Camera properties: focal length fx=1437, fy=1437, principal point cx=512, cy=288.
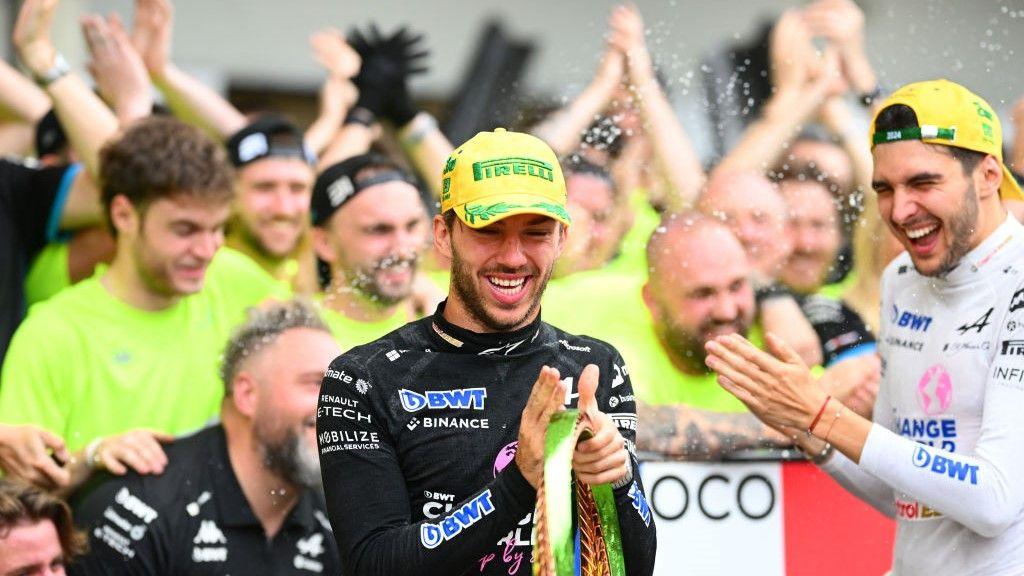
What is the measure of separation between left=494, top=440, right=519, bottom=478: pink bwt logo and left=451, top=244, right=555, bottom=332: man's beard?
0.26m

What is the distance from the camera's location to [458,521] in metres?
2.89

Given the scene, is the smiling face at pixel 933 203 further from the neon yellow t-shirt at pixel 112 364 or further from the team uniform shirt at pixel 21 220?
the team uniform shirt at pixel 21 220

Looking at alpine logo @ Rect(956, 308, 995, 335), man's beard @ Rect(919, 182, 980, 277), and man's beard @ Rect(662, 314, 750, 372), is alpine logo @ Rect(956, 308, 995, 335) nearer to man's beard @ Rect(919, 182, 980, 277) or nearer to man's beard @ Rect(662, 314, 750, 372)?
man's beard @ Rect(919, 182, 980, 277)

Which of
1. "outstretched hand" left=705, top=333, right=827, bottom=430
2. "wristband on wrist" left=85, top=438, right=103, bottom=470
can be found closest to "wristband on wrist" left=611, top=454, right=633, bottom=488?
"outstretched hand" left=705, top=333, right=827, bottom=430

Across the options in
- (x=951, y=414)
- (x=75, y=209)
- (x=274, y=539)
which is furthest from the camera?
(x=75, y=209)

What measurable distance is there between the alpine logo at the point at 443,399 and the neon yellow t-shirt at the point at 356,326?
222 cm

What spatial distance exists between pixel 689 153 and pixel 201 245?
2004mm

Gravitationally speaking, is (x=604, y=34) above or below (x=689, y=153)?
above

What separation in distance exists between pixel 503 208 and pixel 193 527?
213cm

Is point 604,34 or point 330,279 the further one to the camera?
point 604,34

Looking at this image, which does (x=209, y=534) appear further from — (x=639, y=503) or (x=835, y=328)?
(x=835, y=328)

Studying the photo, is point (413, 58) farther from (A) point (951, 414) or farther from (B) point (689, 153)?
(A) point (951, 414)

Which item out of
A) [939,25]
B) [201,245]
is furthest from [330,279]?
[939,25]

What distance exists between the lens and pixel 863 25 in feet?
20.3
